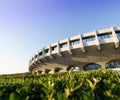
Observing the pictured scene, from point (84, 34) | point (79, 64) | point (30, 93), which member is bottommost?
point (30, 93)

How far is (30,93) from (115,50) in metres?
39.3

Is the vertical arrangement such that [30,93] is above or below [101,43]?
below

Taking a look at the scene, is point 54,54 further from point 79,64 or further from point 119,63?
point 119,63

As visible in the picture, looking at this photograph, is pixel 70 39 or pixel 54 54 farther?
pixel 54 54

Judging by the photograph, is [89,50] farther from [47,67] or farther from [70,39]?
[47,67]

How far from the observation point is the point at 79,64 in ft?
154

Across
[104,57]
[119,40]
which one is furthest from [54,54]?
[119,40]

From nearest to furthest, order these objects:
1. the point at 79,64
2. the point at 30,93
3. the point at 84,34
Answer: the point at 30,93 < the point at 84,34 < the point at 79,64

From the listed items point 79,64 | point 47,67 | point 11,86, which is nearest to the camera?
point 11,86

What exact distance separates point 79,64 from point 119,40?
13.5 m

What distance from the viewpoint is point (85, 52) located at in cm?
4144

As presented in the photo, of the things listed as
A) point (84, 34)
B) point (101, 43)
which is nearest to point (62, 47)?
point (84, 34)

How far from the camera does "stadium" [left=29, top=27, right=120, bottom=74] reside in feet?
125

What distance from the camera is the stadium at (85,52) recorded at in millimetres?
38062
